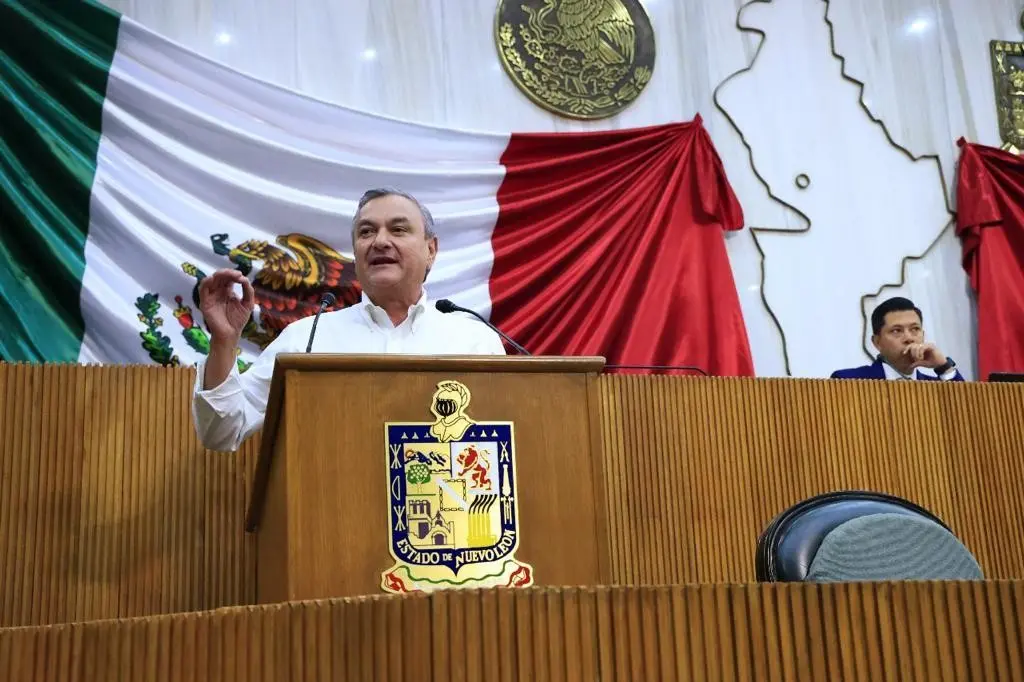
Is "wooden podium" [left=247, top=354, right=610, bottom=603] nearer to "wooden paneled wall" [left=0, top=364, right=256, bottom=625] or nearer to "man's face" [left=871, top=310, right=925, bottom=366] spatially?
"wooden paneled wall" [left=0, top=364, right=256, bottom=625]

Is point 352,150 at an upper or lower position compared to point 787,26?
lower

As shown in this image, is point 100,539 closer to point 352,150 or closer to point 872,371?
point 352,150

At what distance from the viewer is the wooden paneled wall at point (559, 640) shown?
108cm

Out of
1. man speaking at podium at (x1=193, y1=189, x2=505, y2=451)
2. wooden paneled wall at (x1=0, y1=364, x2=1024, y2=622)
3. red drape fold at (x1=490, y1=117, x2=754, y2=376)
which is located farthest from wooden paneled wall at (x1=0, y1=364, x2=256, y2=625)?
red drape fold at (x1=490, y1=117, x2=754, y2=376)

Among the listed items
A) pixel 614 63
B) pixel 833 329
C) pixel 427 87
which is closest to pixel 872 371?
pixel 833 329

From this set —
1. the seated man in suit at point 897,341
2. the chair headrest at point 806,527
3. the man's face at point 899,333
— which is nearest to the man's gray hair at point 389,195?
the chair headrest at point 806,527

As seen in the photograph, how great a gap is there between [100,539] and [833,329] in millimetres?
2924

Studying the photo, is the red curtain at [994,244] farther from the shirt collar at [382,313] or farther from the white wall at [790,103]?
the shirt collar at [382,313]

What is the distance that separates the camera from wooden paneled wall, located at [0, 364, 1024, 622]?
8.14 feet

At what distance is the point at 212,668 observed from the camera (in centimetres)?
108

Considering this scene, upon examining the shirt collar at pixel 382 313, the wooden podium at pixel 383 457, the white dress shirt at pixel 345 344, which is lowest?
the wooden podium at pixel 383 457

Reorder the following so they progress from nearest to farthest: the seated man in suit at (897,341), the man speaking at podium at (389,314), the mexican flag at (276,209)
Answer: the man speaking at podium at (389,314), the mexican flag at (276,209), the seated man in suit at (897,341)

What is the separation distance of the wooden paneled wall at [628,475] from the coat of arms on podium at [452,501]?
1203 millimetres

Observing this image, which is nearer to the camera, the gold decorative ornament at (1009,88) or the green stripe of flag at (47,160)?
the green stripe of flag at (47,160)
